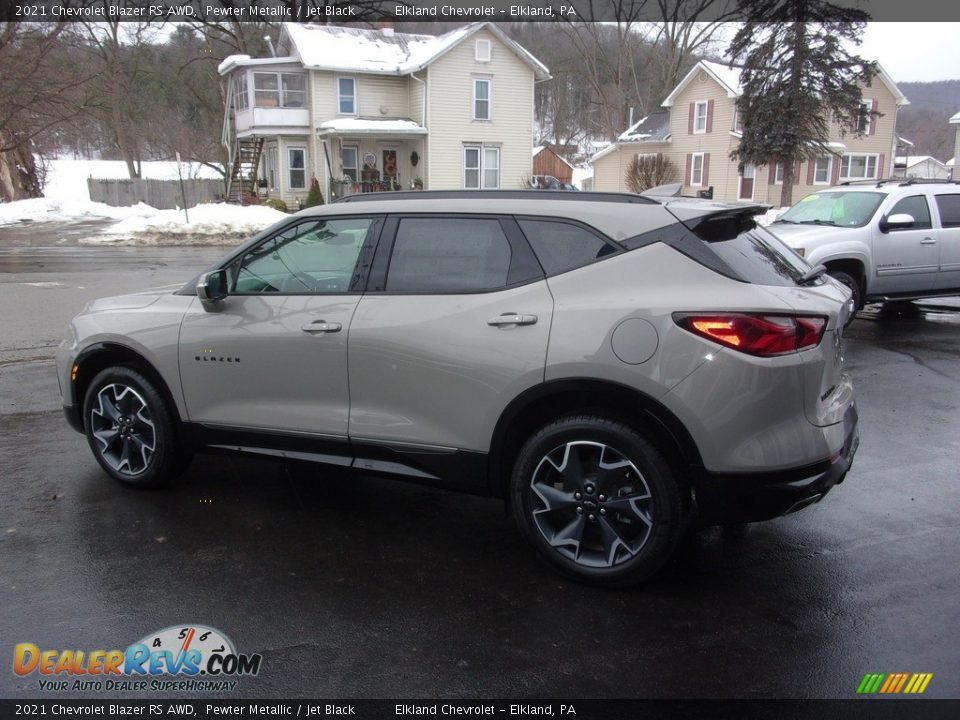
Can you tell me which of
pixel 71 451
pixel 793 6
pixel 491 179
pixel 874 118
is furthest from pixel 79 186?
pixel 71 451

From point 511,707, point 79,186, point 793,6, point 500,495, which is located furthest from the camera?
point 79,186

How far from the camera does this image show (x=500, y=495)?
3867 mm

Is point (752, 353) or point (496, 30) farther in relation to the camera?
point (496, 30)

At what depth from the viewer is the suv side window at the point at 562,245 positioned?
3.63 metres

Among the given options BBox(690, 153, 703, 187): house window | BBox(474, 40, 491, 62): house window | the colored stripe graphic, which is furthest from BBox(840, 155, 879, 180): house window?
the colored stripe graphic

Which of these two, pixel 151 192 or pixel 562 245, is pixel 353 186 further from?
pixel 562 245

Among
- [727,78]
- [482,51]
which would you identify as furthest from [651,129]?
[482,51]

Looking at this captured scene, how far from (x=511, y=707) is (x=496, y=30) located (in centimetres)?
3648

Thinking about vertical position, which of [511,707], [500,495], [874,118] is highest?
[874,118]

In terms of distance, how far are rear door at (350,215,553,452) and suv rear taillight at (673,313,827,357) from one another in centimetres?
67

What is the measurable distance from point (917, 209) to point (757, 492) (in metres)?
8.77

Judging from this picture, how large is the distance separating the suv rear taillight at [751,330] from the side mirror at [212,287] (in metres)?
2.53

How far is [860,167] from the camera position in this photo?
4259 centimetres

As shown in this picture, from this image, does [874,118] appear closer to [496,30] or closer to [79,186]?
[496,30]
